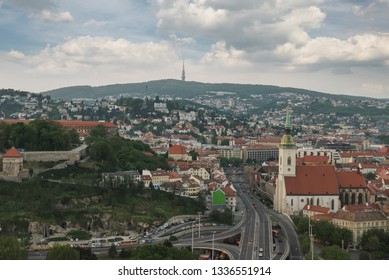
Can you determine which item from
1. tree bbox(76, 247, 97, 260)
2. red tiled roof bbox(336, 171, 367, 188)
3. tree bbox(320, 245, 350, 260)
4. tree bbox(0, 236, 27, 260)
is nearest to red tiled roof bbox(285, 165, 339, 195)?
red tiled roof bbox(336, 171, 367, 188)

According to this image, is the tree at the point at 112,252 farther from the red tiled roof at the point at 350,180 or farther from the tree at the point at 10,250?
the red tiled roof at the point at 350,180

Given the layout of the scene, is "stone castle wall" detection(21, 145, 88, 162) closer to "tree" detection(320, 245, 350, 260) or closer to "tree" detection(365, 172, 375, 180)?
"tree" detection(320, 245, 350, 260)

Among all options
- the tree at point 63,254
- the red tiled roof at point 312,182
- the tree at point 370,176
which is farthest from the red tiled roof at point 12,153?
the tree at point 370,176

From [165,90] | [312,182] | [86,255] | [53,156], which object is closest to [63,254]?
[86,255]

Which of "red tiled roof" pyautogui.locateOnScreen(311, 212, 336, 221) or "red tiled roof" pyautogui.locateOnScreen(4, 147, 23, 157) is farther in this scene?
"red tiled roof" pyautogui.locateOnScreen(4, 147, 23, 157)

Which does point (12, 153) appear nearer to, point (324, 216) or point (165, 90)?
point (324, 216)

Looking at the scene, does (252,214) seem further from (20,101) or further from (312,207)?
(20,101)
